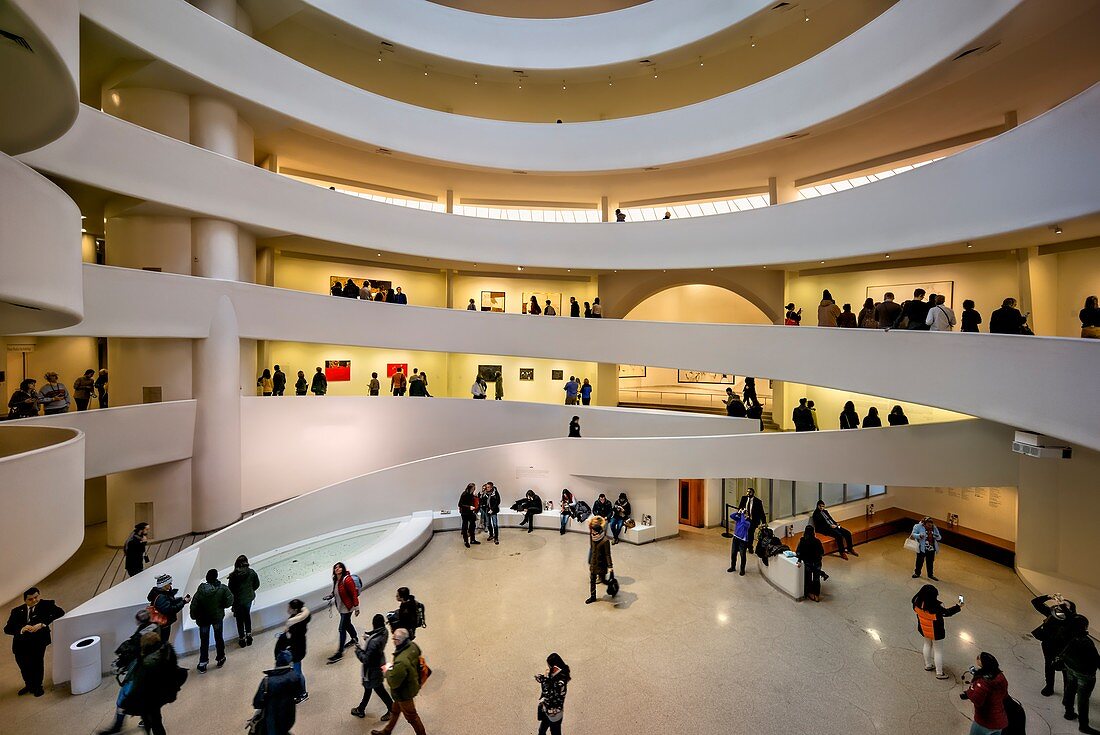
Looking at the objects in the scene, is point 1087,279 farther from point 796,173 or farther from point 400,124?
point 400,124

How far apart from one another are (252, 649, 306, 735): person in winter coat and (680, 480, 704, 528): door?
13.2 metres

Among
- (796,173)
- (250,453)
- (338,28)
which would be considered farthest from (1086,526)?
(338,28)

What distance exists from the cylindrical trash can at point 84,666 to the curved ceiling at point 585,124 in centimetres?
1258

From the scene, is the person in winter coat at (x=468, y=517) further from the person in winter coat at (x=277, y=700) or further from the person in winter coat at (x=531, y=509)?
the person in winter coat at (x=277, y=700)

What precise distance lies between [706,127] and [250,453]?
17585mm

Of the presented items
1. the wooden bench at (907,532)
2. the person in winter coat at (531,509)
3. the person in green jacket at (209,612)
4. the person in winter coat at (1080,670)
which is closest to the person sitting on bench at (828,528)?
the wooden bench at (907,532)

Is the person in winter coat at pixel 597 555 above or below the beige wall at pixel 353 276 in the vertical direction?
below

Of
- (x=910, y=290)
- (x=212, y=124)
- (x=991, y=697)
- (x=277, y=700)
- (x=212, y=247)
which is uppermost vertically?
(x=212, y=124)

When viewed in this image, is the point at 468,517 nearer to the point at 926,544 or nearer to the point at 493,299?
the point at 926,544

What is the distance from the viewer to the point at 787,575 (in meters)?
10.5

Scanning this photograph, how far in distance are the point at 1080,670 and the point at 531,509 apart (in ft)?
35.1

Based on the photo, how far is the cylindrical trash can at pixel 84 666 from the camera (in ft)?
23.2

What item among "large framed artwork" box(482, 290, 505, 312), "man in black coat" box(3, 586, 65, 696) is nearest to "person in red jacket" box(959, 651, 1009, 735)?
"man in black coat" box(3, 586, 65, 696)

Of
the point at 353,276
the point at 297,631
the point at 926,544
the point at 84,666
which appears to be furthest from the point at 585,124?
the point at 84,666
